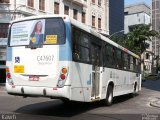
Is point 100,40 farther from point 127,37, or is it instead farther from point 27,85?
point 127,37

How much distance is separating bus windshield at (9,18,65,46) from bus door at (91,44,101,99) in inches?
86.7

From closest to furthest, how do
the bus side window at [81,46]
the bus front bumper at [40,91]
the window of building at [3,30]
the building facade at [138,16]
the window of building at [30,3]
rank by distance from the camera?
1. the bus front bumper at [40,91]
2. the bus side window at [81,46]
3. the window of building at [3,30]
4. the window of building at [30,3]
5. the building facade at [138,16]

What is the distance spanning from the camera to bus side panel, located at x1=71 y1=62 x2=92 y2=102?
11659mm

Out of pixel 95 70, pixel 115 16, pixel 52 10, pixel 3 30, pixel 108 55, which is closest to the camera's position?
pixel 95 70

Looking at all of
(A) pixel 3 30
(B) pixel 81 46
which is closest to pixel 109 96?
(B) pixel 81 46

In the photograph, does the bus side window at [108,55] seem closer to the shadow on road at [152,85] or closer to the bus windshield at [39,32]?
the bus windshield at [39,32]

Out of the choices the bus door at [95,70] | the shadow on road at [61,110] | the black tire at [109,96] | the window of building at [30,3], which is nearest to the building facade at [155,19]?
the window of building at [30,3]

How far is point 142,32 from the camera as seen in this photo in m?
75.1

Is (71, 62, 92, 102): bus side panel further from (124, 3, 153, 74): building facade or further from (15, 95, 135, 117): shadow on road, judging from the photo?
(124, 3, 153, 74): building facade

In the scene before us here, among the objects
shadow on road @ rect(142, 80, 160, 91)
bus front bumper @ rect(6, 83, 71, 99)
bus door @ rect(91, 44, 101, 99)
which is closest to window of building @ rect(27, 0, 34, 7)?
shadow on road @ rect(142, 80, 160, 91)

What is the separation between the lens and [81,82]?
12.2 m

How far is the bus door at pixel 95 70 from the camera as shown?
535 inches

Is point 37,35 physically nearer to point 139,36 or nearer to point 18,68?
point 18,68

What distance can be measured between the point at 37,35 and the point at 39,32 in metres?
0.12
